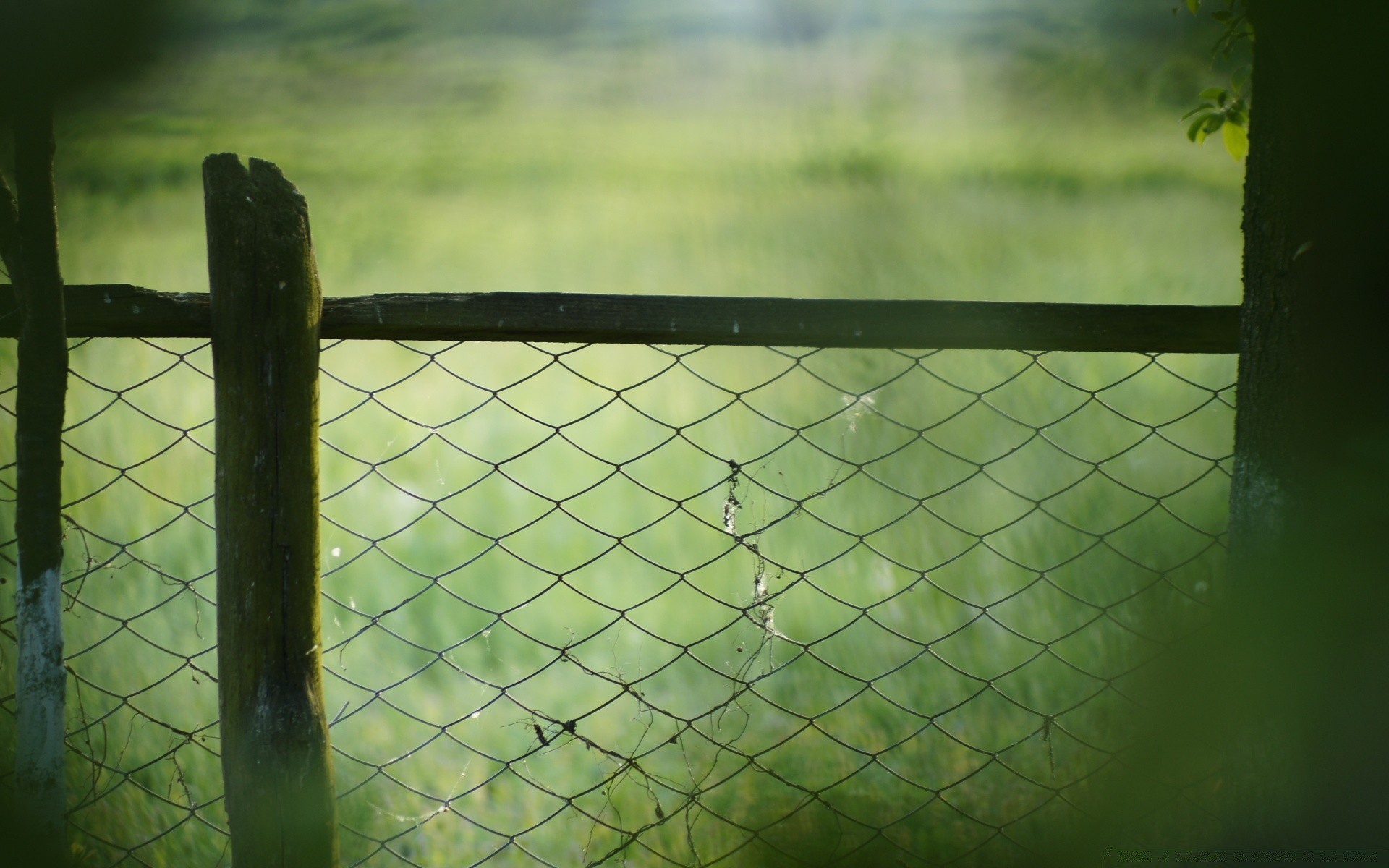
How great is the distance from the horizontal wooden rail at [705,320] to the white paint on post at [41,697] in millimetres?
335

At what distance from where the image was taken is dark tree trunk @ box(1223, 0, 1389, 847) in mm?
867

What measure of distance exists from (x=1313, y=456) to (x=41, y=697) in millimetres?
1437

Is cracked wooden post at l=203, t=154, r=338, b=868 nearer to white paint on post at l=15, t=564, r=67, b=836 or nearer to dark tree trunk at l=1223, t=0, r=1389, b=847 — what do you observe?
white paint on post at l=15, t=564, r=67, b=836

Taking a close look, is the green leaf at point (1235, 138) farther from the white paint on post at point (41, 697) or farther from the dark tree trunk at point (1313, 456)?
the white paint on post at point (41, 697)

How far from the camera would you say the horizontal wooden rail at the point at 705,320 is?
1.09 meters

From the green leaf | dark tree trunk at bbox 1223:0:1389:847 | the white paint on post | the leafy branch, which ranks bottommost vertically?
the white paint on post

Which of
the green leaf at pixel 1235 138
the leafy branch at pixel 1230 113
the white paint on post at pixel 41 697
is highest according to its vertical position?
the leafy branch at pixel 1230 113

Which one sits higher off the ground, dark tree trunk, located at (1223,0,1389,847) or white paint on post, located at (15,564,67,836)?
dark tree trunk, located at (1223,0,1389,847)

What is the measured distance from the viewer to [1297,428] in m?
0.97

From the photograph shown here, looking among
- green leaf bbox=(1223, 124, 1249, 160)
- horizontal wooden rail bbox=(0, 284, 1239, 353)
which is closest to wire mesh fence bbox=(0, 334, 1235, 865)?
horizontal wooden rail bbox=(0, 284, 1239, 353)

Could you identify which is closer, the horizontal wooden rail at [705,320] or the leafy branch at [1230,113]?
the horizontal wooden rail at [705,320]

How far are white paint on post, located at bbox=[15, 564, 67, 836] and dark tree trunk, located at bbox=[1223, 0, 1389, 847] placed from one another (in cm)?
132

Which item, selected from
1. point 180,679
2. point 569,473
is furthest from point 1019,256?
point 180,679

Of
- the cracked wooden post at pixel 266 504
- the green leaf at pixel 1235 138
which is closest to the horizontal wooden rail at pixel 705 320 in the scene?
the cracked wooden post at pixel 266 504
